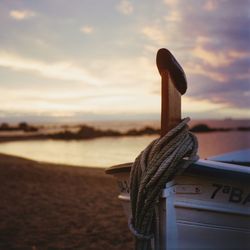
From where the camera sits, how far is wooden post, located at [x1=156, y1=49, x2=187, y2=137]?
7.72 ft

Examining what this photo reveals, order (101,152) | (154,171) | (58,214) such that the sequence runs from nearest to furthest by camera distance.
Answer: (154,171)
(58,214)
(101,152)

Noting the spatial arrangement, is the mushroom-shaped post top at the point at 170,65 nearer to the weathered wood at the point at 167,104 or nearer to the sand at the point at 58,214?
the weathered wood at the point at 167,104

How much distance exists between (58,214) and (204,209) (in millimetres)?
3765

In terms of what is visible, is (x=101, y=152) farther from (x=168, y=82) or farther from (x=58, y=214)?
(x=168, y=82)

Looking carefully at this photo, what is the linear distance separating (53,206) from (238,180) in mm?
4448


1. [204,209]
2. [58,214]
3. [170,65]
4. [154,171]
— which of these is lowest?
[58,214]

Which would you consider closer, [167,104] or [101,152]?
[167,104]

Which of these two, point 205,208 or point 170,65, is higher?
point 170,65

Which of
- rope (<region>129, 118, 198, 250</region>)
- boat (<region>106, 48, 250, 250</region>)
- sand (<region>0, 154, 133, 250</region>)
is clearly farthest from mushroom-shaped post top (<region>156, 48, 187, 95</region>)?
sand (<region>0, 154, 133, 250</region>)

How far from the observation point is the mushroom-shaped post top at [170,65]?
2.33 meters

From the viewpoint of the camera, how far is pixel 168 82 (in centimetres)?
238

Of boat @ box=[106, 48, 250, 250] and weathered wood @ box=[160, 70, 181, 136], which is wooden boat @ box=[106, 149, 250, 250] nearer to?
boat @ box=[106, 48, 250, 250]

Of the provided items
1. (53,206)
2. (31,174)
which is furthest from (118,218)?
(31,174)

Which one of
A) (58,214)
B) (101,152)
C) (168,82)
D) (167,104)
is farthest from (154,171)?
(101,152)
